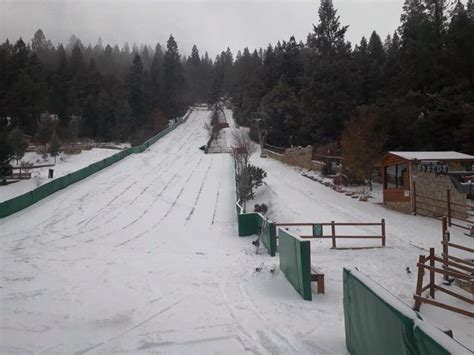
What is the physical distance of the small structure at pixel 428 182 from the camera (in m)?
23.8

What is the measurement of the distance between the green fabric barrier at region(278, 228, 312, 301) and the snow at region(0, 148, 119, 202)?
27900 millimetres

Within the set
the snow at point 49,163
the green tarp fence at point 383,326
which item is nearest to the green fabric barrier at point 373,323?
the green tarp fence at point 383,326

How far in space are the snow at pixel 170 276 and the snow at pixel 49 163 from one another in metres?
8.39

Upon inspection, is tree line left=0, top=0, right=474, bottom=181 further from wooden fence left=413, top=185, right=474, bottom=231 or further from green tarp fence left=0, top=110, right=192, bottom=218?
green tarp fence left=0, top=110, right=192, bottom=218

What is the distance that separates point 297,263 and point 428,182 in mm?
17404

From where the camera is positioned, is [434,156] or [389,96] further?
[389,96]

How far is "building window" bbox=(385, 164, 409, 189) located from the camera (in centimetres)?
2695

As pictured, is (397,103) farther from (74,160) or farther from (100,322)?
(74,160)

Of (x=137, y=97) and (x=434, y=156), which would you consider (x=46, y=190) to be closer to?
(x=434, y=156)

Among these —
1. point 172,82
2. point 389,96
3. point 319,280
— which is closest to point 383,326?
point 319,280

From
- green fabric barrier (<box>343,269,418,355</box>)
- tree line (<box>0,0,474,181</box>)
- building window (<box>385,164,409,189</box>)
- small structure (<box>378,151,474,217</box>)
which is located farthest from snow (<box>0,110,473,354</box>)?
tree line (<box>0,0,474,181</box>)

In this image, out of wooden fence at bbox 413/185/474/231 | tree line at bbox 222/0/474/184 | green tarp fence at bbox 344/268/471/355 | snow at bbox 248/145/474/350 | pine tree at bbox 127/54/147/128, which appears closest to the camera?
green tarp fence at bbox 344/268/471/355

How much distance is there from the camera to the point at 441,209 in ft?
78.2

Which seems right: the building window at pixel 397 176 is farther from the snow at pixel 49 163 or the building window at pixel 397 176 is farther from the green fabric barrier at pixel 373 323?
the snow at pixel 49 163
